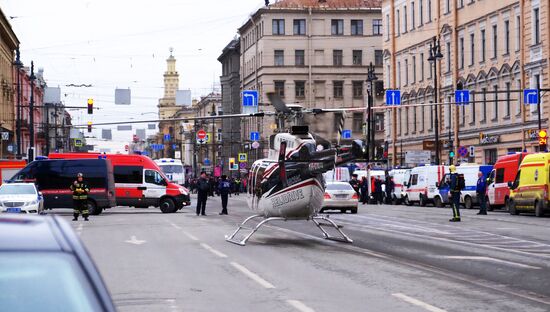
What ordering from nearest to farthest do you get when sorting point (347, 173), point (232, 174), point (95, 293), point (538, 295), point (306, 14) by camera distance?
1. point (95, 293)
2. point (538, 295)
3. point (347, 173)
4. point (306, 14)
5. point (232, 174)

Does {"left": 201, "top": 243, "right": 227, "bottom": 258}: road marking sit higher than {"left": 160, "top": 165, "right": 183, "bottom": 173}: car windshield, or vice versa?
{"left": 160, "top": 165, "right": 183, "bottom": 173}: car windshield

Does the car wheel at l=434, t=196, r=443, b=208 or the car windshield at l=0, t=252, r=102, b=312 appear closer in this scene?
the car windshield at l=0, t=252, r=102, b=312

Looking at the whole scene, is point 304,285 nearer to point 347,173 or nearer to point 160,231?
point 160,231

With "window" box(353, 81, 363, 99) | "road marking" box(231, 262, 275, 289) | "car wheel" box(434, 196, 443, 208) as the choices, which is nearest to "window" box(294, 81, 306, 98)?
"window" box(353, 81, 363, 99)

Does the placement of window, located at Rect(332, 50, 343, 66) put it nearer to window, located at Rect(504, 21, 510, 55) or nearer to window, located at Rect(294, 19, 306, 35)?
window, located at Rect(294, 19, 306, 35)

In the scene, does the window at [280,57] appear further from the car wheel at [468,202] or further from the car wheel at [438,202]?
the car wheel at [468,202]

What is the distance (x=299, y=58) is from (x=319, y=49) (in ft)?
7.81

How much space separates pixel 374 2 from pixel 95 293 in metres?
115

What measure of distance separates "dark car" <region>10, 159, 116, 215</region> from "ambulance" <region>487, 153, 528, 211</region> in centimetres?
1678

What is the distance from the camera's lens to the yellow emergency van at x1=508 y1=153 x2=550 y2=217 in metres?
38.8

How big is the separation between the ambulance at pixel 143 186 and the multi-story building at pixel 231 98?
79.1 meters

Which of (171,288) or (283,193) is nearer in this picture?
(171,288)

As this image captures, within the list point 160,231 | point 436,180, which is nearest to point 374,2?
point 436,180

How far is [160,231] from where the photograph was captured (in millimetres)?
29828
